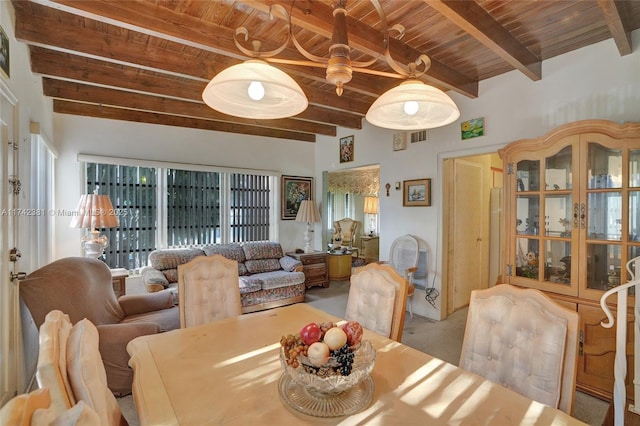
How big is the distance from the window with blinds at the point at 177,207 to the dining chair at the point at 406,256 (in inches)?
93.4

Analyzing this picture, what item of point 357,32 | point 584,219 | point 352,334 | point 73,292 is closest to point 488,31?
point 357,32

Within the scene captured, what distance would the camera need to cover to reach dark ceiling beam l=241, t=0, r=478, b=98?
187 cm

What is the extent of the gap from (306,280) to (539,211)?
3362 mm

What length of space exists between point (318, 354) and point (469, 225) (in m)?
3.69

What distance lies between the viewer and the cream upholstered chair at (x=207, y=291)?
6.75 feet

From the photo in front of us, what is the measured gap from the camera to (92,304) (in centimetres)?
241

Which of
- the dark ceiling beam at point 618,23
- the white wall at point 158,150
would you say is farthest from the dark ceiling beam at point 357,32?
the white wall at point 158,150

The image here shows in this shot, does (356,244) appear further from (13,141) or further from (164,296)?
(13,141)

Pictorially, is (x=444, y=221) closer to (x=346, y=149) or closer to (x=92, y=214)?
(x=346, y=149)

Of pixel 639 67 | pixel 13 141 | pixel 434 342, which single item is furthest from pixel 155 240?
pixel 639 67

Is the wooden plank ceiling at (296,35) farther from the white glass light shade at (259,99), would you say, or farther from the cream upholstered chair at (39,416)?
the cream upholstered chair at (39,416)

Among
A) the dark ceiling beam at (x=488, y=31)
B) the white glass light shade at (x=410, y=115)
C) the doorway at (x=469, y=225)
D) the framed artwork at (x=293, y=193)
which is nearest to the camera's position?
the white glass light shade at (x=410, y=115)

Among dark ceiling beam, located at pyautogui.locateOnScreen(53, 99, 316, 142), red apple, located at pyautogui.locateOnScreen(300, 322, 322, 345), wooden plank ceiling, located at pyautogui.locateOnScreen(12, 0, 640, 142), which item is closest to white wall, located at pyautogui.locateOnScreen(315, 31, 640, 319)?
wooden plank ceiling, located at pyautogui.locateOnScreen(12, 0, 640, 142)

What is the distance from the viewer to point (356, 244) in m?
8.45
